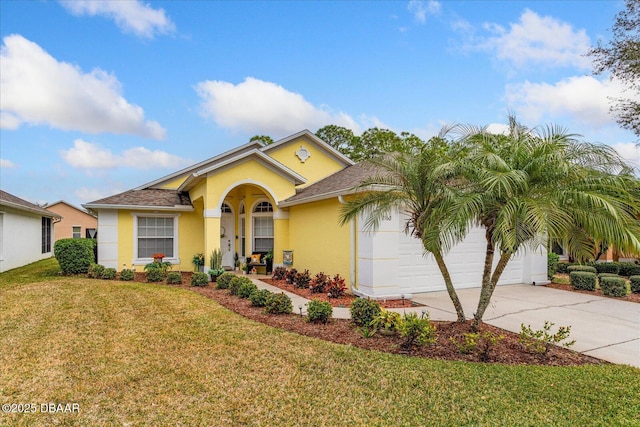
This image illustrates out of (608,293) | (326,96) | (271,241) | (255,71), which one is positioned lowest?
(608,293)

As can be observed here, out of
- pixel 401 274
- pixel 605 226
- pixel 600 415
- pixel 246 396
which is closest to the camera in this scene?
pixel 600 415

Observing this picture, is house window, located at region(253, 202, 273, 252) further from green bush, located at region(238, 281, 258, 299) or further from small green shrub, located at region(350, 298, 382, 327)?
small green shrub, located at region(350, 298, 382, 327)

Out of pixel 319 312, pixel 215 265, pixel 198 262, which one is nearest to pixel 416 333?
pixel 319 312

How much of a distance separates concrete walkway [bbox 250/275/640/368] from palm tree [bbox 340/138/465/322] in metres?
2.01

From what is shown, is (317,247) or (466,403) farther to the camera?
Answer: (317,247)

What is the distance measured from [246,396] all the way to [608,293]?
11.3m

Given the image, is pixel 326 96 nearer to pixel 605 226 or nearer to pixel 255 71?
pixel 255 71

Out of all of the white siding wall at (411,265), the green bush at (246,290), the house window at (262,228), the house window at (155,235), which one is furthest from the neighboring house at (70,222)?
the white siding wall at (411,265)

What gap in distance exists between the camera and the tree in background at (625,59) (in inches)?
674

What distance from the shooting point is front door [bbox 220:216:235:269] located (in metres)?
16.5

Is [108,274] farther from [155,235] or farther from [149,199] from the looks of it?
[149,199]

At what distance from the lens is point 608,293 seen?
34.0 feet

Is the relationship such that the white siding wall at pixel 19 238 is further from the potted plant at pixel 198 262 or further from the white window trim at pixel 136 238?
the potted plant at pixel 198 262

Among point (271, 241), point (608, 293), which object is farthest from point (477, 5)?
point (271, 241)
